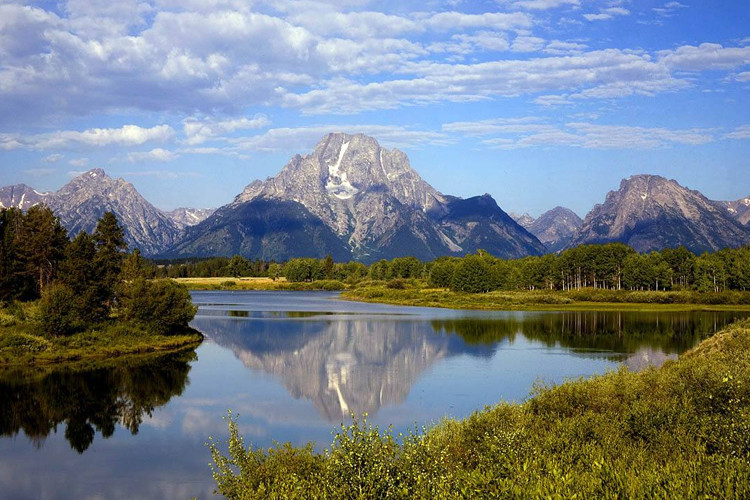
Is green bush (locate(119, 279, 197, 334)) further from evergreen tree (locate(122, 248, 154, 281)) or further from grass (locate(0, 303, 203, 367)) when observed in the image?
evergreen tree (locate(122, 248, 154, 281))

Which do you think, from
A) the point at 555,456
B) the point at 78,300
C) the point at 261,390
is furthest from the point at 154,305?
the point at 555,456

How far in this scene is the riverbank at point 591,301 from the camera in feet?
500

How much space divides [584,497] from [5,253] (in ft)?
295

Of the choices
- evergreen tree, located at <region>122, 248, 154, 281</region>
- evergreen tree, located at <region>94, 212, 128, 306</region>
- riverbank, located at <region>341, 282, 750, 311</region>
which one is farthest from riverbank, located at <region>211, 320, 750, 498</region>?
riverbank, located at <region>341, 282, 750, 311</region>

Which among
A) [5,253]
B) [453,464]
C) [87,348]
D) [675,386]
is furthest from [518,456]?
[5,253]

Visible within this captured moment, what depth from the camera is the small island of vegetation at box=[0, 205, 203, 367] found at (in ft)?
236

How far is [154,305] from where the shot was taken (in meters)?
83.9

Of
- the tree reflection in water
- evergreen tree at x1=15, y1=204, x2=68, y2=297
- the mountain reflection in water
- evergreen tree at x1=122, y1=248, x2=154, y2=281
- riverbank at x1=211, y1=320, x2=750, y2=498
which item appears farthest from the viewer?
evergreen tree at x1=15, y1=204, x2=68, y2=297

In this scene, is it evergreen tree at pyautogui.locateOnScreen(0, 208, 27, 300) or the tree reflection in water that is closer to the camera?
the tree reflection in water

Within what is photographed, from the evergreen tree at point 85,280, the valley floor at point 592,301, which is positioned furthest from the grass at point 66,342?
the valley floor at point 592,301

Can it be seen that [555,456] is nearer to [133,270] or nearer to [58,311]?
[58,311]

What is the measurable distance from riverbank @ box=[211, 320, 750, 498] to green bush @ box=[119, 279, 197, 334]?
189 ft

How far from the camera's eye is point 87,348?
240 feet

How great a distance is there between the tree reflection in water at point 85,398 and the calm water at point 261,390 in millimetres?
159
